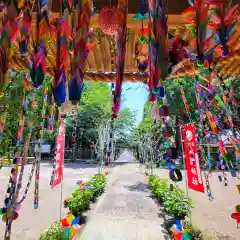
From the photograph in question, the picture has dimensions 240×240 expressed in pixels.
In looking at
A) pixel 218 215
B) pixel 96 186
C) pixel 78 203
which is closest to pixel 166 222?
pixel 218 215

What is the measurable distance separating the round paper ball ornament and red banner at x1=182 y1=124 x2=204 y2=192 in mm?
1834

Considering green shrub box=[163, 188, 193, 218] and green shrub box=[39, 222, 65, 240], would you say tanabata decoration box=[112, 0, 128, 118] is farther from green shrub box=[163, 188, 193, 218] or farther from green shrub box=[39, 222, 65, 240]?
green shrub box=[163, 188, 193, 218]

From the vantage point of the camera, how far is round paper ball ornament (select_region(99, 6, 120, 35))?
0.89m

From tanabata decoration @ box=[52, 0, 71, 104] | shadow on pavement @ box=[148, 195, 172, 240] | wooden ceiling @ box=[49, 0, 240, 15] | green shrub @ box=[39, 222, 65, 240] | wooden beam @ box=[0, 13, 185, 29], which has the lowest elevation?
shadow on pavement @ box=[148, 195, 172, 240]

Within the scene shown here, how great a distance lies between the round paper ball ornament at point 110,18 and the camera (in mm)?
891

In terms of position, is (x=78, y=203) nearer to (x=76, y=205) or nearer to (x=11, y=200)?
(x=76, y=205)

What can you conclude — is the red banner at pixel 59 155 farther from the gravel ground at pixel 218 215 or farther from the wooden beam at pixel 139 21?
the gravel ground at pixel 218 215

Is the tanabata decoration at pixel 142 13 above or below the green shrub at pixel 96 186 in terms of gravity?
above

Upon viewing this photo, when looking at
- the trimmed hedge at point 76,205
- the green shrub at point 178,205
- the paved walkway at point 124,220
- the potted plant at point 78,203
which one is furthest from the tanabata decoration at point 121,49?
the potted plant at point 78,203

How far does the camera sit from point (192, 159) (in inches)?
96.3

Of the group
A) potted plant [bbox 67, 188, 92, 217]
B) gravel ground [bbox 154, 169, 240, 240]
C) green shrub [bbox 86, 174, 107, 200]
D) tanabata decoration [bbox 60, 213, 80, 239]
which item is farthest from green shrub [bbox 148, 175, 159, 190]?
tanabata decoration [bbox 60, 213, 80, 239]

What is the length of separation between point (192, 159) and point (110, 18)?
2.06 m

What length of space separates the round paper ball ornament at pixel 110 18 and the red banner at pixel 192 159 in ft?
6.02

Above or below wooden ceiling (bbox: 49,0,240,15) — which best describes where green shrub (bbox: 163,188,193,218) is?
below
